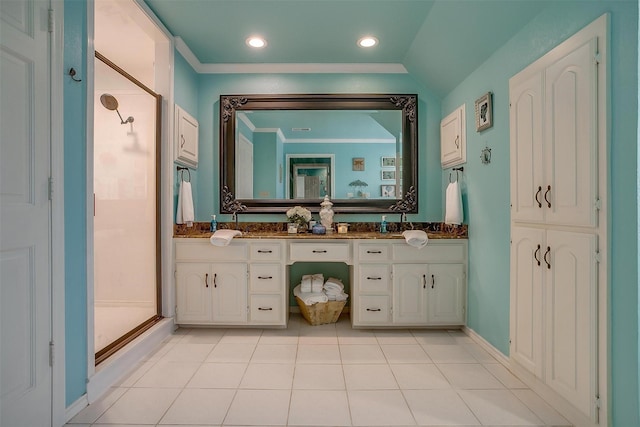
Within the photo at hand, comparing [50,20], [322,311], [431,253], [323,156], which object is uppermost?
[50,20]

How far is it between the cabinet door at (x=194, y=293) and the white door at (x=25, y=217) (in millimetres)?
1298

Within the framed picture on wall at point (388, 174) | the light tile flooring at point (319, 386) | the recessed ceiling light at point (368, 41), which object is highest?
the recessed ceiling light at point (368, 41)

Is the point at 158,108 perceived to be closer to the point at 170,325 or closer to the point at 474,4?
the point at 170,325

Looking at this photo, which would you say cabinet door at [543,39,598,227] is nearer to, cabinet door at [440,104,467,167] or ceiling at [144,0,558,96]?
ceiling at [144,0,558,96]

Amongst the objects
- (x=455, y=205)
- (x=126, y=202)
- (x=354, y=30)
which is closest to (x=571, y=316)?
(x=455, y=205)

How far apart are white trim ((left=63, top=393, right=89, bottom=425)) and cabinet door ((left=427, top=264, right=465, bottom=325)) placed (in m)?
2.45

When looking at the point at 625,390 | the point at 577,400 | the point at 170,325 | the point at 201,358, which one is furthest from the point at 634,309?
the point at 170,325

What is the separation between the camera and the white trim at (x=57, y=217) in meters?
1.53

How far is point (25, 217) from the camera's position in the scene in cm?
140

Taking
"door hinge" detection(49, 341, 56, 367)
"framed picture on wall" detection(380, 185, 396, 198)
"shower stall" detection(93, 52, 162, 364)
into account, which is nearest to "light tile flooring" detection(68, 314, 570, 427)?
"door hinge" detection(49, 341, 56, 367)

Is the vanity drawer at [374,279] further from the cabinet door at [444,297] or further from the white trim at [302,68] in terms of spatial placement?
the white trim at [302,68]

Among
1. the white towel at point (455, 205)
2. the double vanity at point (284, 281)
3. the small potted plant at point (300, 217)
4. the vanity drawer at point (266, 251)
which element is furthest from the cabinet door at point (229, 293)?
the white towel at point (455, 205)

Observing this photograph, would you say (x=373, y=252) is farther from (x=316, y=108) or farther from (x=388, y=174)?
(x=316, y=108)

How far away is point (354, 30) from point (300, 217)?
1667 millimetres
